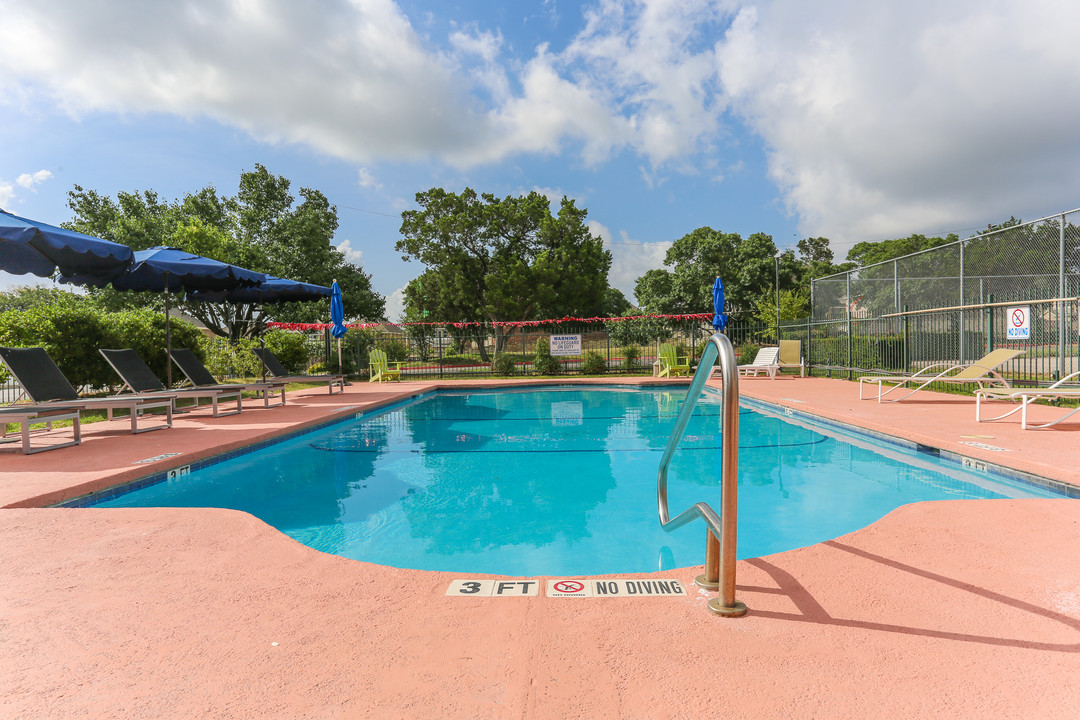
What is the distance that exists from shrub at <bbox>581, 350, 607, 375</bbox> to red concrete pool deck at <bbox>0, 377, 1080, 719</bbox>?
15.0 metres

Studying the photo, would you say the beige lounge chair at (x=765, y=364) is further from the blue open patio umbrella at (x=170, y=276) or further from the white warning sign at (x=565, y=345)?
the blue open patio umbrella at (x=170, y=276)

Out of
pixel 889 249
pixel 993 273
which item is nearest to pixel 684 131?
pixel 993 273

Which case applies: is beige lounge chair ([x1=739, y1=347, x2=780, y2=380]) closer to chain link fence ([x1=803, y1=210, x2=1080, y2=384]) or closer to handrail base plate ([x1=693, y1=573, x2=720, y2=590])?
chain link fence ([x1=803, y1=210, x2=1080, y2=384])

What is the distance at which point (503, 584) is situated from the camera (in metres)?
2.34

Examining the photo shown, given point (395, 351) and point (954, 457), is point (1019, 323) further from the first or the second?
point (395, 351)

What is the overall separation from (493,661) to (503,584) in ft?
2.02

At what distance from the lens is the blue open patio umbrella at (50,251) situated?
5418mm

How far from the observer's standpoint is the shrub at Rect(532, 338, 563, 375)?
17875 millimetres

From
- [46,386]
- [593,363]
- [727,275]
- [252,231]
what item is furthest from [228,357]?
[727,275]

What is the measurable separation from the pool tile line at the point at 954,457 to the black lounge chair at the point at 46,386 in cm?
888

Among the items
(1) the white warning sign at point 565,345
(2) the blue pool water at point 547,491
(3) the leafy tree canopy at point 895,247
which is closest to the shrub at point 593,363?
(1) the white warning sign at point 565,345

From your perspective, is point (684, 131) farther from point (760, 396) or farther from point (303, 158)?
point (303, 158)

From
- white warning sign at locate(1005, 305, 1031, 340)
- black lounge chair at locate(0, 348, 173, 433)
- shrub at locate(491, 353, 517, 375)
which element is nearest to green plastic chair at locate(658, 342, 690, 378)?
shrub at locate(491, 353, 517, 375)

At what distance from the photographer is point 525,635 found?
1.88 metres
